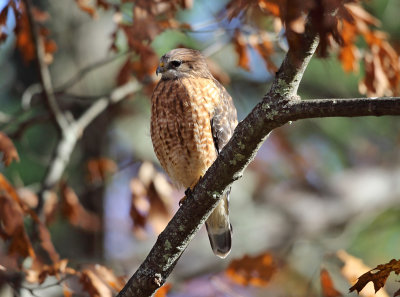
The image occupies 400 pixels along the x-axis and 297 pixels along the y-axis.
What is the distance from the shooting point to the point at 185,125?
147 inches

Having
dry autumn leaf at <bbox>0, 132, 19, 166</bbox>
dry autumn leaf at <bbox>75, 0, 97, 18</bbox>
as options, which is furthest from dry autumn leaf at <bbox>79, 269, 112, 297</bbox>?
dry autumn leaf at <bbox>75, 0, 97, 18</bbox>

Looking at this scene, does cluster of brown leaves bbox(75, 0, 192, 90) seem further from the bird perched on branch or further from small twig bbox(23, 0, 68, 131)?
small twig bbox(23, 0, 68, 131)

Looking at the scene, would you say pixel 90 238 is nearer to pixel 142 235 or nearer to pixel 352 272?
pixel 142 235

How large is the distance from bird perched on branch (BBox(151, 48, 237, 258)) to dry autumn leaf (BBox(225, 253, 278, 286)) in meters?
0.30

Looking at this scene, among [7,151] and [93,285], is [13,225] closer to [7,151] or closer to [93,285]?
[7,151]

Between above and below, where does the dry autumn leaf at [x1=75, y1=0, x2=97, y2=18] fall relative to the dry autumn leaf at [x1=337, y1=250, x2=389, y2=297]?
above

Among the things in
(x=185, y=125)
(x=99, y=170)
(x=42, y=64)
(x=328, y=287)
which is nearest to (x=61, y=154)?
(x=42, y=64)

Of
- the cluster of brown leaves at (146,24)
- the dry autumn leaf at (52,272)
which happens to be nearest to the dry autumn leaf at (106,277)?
the dry autumn leaf at (52,272)

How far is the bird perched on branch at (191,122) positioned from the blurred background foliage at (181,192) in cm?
68

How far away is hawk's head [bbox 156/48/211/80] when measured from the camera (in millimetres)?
4016

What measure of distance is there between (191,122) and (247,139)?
127cm

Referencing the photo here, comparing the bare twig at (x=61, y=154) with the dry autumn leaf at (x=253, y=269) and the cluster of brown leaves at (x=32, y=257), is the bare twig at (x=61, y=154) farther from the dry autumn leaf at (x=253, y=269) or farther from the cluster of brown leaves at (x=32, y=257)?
the dry autumn leaf at (x=253, y=269)

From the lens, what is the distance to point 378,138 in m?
8.47

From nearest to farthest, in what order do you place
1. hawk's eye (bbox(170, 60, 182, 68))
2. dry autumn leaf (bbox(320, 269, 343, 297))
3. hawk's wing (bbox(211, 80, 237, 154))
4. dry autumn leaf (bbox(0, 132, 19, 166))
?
dry autumn leaf (bbox(0, 132, 19, 166))
dry autumn leaf (bbox(320, 269, 343, 297))
hawk's wing (bbox(211, 80, 237, 154))
hawk's eye (bbox(170, 60, 182, 68))
